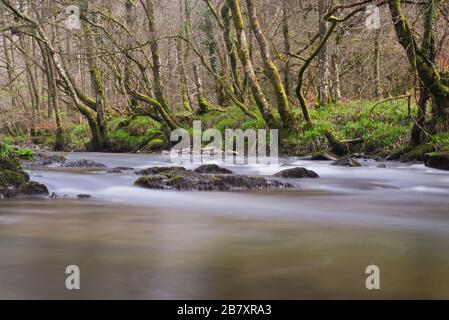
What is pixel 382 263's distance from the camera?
15.9 feet

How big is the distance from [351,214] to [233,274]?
11.4 ft

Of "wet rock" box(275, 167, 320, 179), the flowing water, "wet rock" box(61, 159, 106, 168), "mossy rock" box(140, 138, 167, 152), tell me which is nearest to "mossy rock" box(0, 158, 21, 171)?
the flowing water

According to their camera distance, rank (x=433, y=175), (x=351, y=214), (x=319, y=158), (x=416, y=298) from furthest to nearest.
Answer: (x=319, y=158) < (x=433, y=175) < (x=351, y=214) < (x=416, y=298)

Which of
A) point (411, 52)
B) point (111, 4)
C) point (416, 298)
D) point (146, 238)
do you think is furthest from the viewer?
point (111, 4)

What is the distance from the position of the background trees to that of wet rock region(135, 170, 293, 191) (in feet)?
16.5

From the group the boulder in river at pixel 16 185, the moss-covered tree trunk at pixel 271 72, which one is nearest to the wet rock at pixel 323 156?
the moss-covered tree trunk at pixel 271 72

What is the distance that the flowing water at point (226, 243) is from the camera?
4.21 metres

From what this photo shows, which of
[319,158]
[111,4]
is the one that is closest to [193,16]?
[111,4]

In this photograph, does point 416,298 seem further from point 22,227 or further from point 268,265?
point 22,227

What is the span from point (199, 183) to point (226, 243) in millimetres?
4112

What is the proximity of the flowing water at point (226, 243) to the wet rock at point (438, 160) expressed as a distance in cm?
245

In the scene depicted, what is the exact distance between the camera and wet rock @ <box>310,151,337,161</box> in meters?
15.3

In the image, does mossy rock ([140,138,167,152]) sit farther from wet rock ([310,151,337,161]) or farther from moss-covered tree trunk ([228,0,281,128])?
wet rock ([310,151,337,161])
